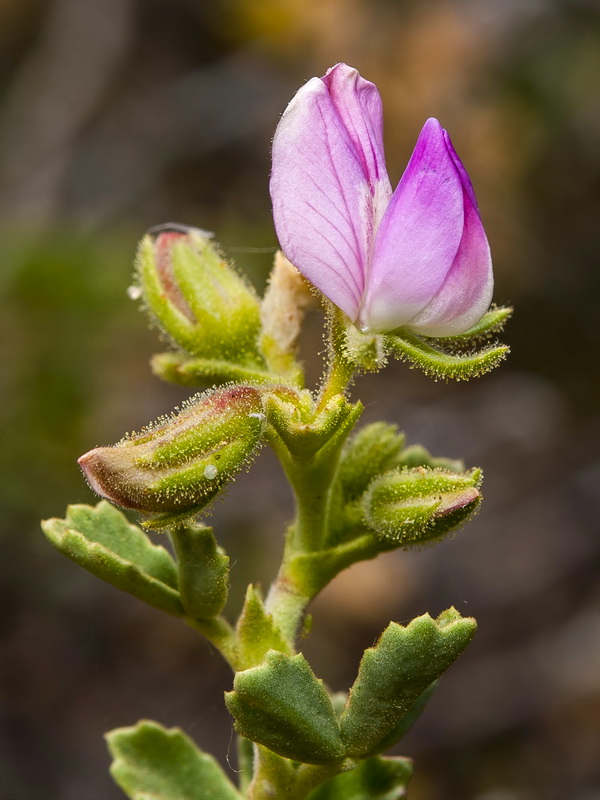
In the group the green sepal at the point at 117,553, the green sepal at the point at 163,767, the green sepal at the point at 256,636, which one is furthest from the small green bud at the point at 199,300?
the green sepal at the point at 163,767

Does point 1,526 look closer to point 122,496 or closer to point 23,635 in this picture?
point 23,635

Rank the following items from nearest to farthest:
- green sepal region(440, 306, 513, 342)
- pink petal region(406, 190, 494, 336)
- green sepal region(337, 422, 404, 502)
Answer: pink petal region(406, 190, 494, 336), green sepal region(440, 306, 513, 342), green sepal region(337, 422, 404, 502)

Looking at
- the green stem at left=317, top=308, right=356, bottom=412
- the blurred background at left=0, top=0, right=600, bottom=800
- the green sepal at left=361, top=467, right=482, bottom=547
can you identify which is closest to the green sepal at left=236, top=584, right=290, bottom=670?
the green sepal at left=361, top=467, right=482, bottom=547

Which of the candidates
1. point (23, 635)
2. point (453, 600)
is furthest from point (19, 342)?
point (453, 600)

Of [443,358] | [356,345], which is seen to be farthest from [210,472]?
[443,358]

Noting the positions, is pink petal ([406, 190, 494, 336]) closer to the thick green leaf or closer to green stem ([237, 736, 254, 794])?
the thick green leaf

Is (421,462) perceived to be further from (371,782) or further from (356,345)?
(371,782)

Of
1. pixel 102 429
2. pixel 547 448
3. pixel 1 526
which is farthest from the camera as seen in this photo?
pixel 547 448
